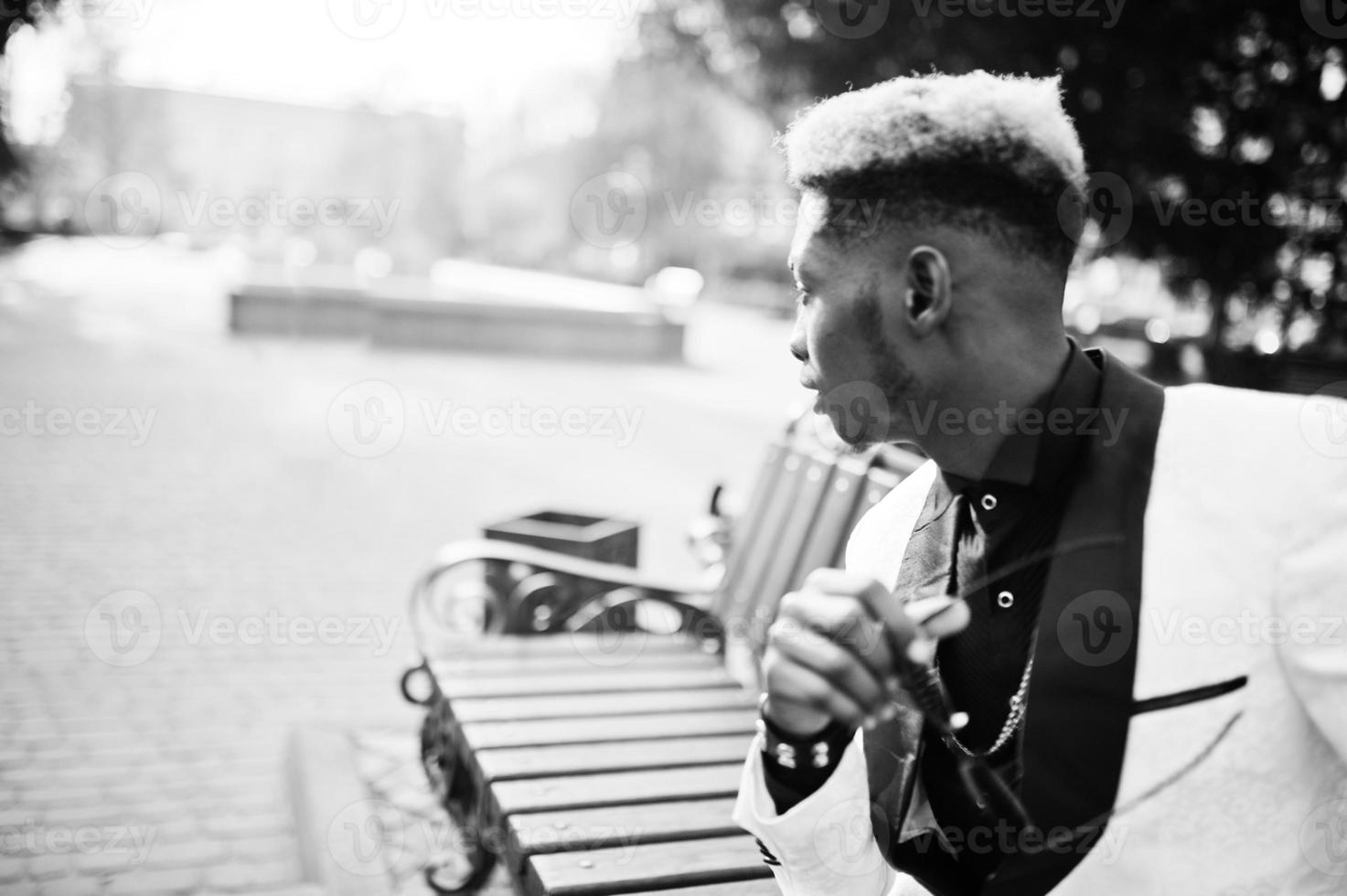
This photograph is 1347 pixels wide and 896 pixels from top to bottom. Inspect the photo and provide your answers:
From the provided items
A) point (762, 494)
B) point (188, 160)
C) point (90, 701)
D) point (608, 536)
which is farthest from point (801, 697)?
point (188, 160)

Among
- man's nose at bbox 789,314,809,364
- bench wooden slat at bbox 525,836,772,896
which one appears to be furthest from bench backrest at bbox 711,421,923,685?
man's nose at bbox 789,314,809,364

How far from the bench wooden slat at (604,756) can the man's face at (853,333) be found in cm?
166

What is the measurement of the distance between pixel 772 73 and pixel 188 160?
7644 centimetres

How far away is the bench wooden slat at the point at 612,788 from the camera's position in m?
2.71

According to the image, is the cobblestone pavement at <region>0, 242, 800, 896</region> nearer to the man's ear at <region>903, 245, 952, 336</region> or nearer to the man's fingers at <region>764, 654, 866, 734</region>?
the man's fingers at <region>764, 654, 866, 734</region>

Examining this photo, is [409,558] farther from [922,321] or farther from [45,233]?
[45,233]

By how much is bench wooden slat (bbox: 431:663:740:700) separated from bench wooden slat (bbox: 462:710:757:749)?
0.22 meters

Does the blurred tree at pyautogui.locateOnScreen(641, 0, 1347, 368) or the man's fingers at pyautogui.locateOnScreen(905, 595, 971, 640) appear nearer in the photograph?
the man's fingers at pyautogui.locateOnScreen(905, 595, 971, 640)

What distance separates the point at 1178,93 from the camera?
7234mm

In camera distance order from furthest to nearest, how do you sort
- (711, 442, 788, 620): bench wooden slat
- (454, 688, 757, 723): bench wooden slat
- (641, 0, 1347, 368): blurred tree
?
(641, 0, 1347, 368): blurred tree → (711, 442, 788, 620): bench wooden slat → (454, 688, 757, 723): bench wooden slat

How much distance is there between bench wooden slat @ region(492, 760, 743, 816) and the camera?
8.90ft

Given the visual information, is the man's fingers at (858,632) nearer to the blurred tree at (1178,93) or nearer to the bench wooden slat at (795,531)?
A: the bench wooden slat at (795,531)

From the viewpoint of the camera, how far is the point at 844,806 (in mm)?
1496

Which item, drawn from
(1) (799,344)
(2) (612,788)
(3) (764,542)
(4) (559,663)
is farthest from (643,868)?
(3) (764,542)
